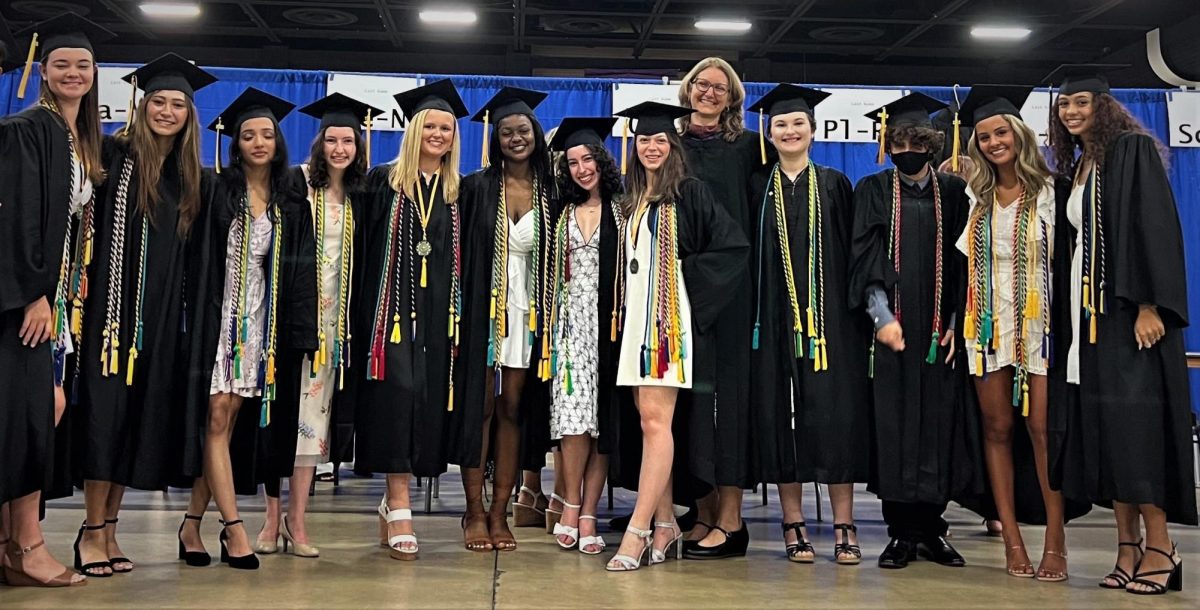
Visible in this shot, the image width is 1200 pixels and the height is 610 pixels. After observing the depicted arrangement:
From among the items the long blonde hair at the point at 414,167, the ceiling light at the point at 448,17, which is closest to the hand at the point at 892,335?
the long blonde hair at the point at 414,167

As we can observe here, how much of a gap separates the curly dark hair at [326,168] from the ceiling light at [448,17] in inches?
256

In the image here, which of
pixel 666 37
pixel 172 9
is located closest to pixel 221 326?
pixel 172 9

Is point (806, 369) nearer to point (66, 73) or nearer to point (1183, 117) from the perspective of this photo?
point (66, 73)

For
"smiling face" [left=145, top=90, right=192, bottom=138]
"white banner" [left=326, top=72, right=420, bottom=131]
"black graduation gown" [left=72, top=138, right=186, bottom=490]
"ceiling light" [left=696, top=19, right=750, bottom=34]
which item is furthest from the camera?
"ceiling light" [left=696, top=19, right=750, bottom=34]

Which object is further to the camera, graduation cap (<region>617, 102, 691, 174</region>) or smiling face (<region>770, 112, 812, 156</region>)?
smiling face (<region>770, 112, 812, 156</region>)

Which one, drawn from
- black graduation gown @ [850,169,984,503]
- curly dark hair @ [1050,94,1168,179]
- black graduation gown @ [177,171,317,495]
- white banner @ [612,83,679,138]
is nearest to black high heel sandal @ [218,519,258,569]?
black graduation gown @ [177,171,317,495]

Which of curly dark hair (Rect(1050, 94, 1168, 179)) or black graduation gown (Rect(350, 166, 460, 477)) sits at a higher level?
curly dark hair (Rect(1050, 94, 1168, 179))

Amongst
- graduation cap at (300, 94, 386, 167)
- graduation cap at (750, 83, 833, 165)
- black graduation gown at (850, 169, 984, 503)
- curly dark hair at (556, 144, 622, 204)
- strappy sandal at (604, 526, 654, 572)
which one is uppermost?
graduation cap at (750, 83, 833, 165)

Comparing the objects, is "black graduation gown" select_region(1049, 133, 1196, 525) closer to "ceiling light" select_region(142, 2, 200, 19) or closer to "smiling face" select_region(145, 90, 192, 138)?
"smiling face" select_region(145, 90, 192, 138)

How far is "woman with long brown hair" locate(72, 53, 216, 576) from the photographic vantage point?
3301mm

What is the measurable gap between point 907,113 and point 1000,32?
7.62 meters

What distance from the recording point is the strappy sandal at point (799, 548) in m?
3.77

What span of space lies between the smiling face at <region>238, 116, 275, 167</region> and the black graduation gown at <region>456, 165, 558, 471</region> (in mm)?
764

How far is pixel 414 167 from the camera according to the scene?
3.80m
